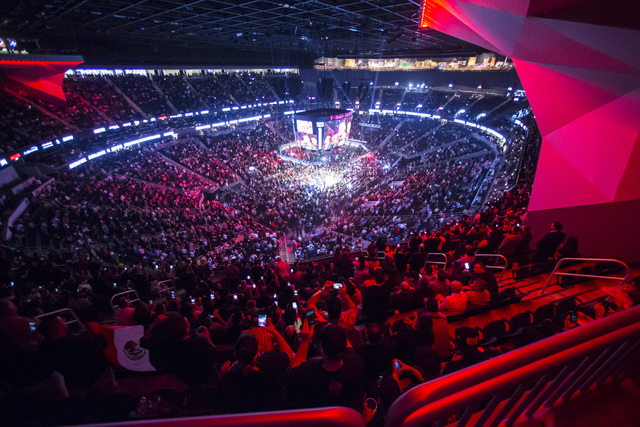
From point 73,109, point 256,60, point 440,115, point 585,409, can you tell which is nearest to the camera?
point 585,409

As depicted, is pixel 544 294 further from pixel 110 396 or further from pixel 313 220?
pixel 313 220

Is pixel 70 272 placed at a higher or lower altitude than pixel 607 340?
lower

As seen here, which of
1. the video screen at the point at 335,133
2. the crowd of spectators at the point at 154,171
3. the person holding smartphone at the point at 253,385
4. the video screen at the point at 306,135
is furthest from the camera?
the video screen at the point at 335,133

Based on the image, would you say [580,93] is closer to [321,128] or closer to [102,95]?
[321,128]

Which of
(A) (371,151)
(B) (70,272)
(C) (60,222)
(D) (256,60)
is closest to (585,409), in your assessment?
(B) (70,272)

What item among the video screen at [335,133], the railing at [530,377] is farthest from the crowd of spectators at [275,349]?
the video screen at [335,133]

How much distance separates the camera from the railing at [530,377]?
45.4 inches

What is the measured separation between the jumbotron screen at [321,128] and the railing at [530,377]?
2728 centimetres

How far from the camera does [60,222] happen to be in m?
11.3

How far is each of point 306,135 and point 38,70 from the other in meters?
19.5

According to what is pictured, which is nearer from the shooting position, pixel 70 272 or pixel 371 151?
pixel 70 272

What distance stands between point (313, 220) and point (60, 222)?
38.9 feet

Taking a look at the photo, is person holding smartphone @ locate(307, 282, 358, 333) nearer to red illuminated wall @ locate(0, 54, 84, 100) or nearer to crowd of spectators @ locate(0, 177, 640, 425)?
crowd of spectators @ locate(0, 177, 640, 425)

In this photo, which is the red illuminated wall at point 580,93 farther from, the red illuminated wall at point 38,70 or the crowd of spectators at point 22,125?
the crowd of spectators at point 22,125
